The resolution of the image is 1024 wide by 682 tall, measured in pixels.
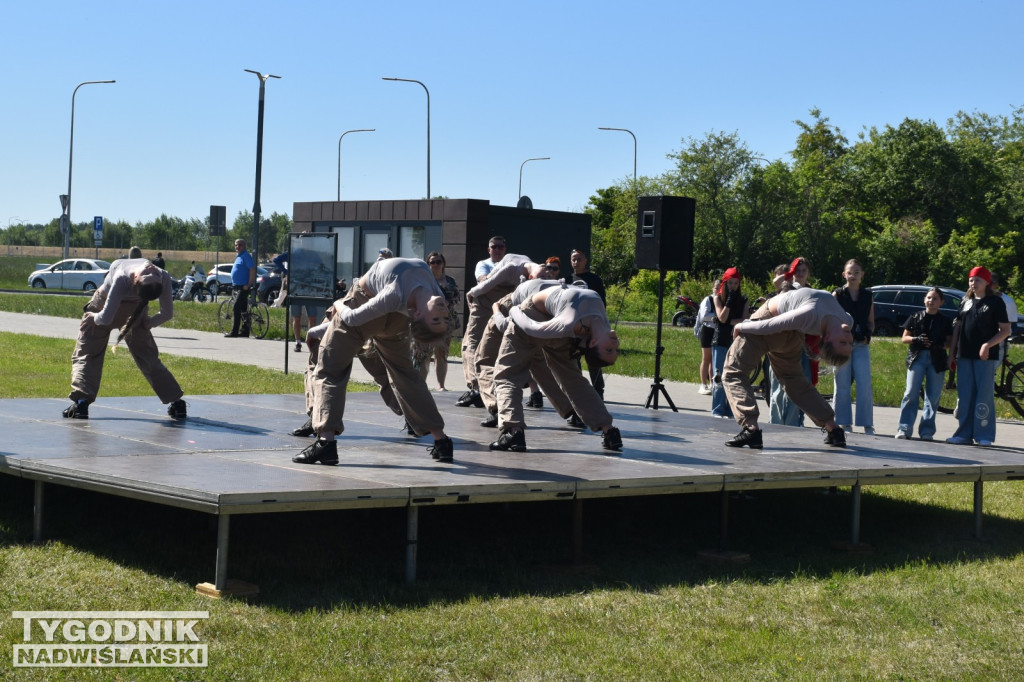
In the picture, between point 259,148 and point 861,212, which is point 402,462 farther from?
point 861,212

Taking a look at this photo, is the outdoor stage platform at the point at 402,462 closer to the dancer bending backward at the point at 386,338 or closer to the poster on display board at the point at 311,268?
the dancer bending backward at the point at 386,338

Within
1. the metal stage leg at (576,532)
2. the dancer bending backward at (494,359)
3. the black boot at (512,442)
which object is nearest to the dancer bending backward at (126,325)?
the dancer bending backward at (494,359)

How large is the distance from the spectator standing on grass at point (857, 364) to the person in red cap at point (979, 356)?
2.75 ft

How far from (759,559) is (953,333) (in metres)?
5.05

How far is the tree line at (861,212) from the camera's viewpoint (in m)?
52.5

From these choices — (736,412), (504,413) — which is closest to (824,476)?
(736,412)

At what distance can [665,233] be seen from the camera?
578 inches

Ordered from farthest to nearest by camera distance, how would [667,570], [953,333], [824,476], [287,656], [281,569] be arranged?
[953,333]
[824,476]
[667,570]
[281,569]
[287,656]

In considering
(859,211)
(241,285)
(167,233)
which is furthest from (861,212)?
(167,233)

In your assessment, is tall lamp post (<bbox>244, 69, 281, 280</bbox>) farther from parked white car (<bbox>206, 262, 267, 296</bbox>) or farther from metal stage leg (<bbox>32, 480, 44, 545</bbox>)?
metal stage leg (<bbox>32, 480, 44, 545</bbox>)

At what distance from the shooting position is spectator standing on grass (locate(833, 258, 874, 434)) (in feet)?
41.2

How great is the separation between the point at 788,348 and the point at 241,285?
55.8 ft

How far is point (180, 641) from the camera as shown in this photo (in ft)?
19.7

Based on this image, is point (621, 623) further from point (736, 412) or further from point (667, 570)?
point (736, 412)
